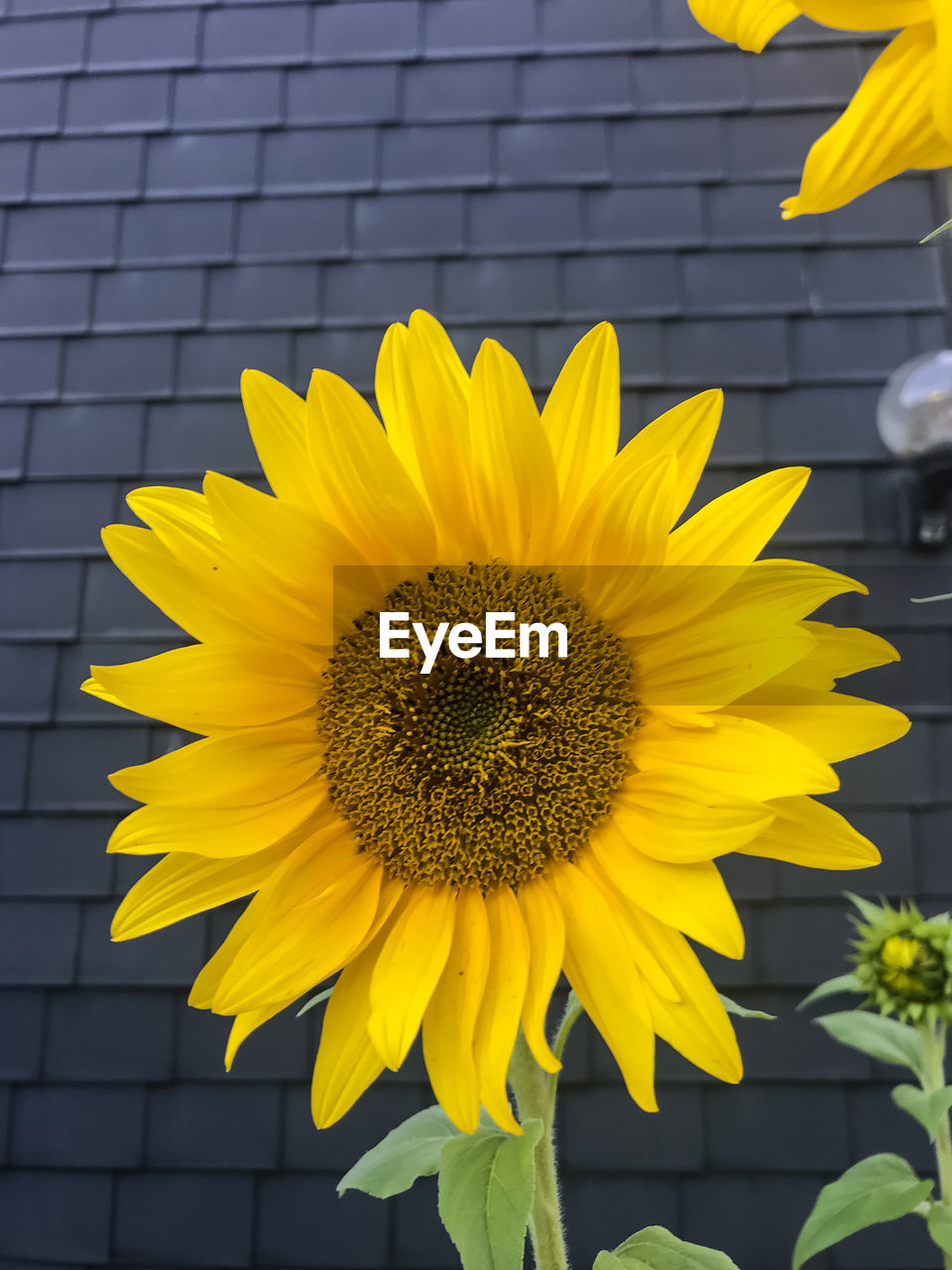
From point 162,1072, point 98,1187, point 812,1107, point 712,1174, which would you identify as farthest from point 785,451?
point 98,1187

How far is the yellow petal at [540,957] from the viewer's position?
34cm

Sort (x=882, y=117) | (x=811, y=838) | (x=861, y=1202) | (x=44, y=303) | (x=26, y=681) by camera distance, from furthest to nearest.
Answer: (x=44, y=303), (x=26, y=681), (x=861, y=1202), (x=811, y=838), (x=882, y=117)

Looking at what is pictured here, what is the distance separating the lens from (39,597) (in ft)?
5.14

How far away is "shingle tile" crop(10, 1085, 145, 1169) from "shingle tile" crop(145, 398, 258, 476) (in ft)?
3.57

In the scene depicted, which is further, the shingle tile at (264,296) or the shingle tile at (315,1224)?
the shingle tile at (264,296)

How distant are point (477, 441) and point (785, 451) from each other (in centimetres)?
129

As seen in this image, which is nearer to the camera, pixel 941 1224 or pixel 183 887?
pixel 183 887

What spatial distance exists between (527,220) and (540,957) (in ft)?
5.04

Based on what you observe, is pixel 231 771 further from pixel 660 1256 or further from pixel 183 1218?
pixel 183 1218

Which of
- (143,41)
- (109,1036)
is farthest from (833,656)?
(143,41)

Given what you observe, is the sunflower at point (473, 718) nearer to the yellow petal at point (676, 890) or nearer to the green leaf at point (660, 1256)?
the yellow petal at point (676, 890)

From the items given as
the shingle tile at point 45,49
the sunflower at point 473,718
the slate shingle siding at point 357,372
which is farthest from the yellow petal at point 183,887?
the shingle tile at point 45,49

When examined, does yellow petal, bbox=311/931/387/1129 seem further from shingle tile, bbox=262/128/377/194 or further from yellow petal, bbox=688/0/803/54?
shingle tile, bbox=262/128/377/194

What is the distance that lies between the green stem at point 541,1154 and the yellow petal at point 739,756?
0.15 meters
